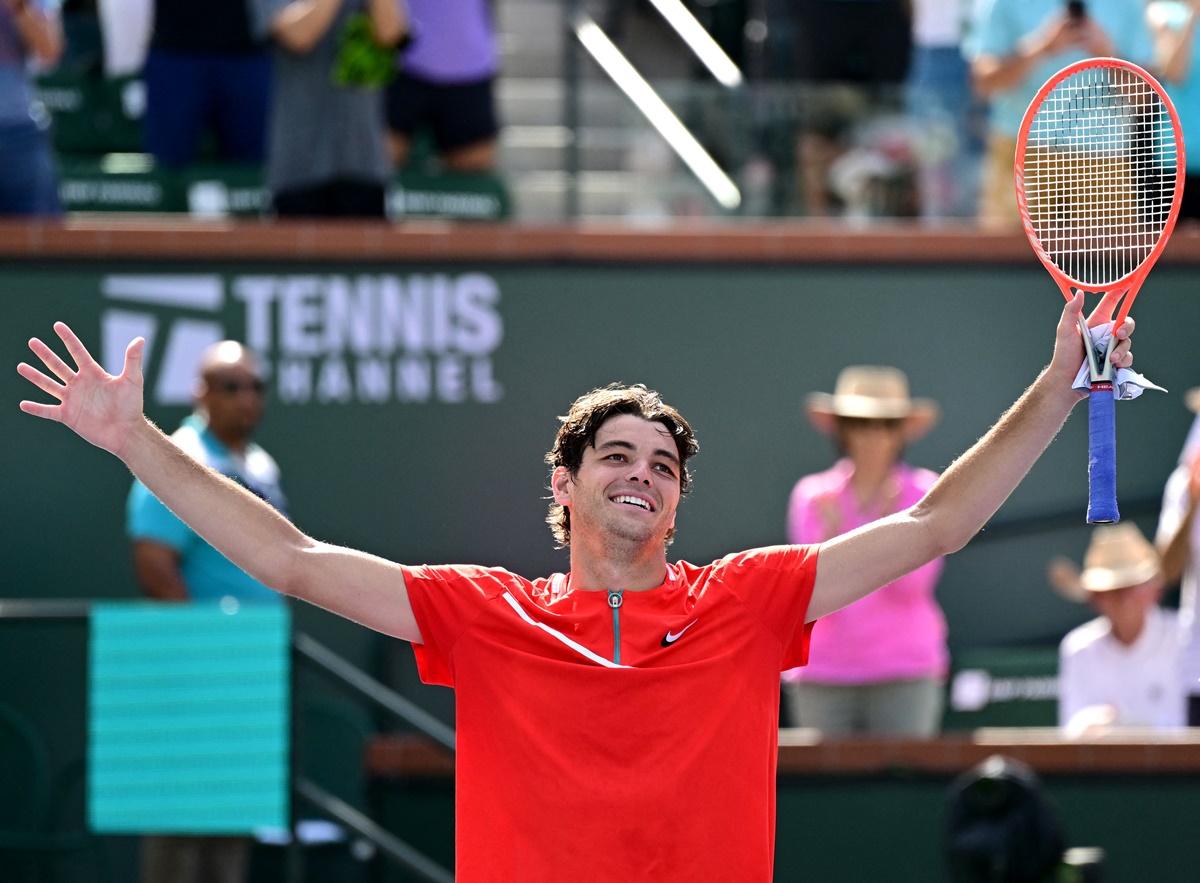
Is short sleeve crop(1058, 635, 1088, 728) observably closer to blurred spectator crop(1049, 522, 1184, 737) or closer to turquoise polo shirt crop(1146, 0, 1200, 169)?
blurred spectator crop(1049, 522, 1184, 737)

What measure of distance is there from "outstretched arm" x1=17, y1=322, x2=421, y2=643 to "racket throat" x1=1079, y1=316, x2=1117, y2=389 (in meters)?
1.31

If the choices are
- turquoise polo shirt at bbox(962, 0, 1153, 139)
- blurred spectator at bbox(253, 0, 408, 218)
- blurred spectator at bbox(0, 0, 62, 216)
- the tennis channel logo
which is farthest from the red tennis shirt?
turquoise polo shirt at bbox(962, 0, 1153, 139)

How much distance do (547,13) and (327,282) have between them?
141 inches

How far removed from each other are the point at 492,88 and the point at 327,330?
1421 millimetres

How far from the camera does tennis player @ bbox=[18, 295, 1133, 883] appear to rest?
3762 millimetres

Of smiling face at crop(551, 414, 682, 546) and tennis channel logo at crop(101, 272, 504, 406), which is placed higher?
tennis channel logo at crop(101, 272, 504, 406)

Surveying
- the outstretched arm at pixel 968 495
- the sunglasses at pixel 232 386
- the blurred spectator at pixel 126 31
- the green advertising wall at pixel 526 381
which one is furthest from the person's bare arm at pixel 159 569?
the outstretched arm at pixel 968 495

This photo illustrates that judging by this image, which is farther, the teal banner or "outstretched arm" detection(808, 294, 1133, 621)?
the teal banner

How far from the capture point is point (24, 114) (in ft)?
25.9

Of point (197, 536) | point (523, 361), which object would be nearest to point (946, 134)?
point (523, 361)

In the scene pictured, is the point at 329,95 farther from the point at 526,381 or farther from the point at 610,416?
the point at 610,416

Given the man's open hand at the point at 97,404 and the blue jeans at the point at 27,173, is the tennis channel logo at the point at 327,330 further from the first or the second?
the man's open hand at the point at 97,404

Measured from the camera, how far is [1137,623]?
735 cm

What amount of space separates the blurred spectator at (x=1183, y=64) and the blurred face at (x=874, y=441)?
1897 millimetres
